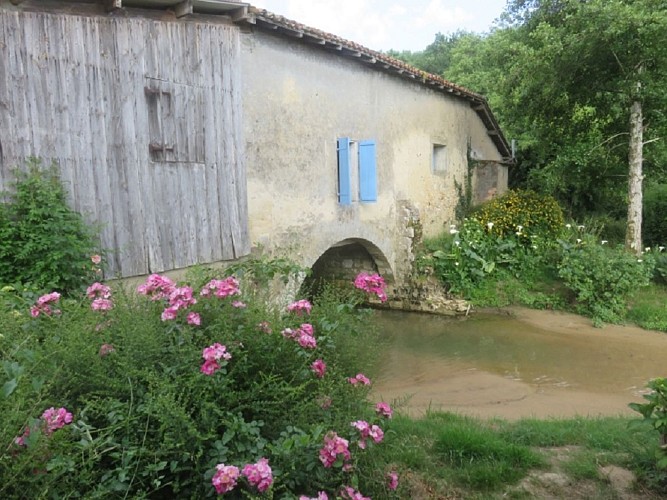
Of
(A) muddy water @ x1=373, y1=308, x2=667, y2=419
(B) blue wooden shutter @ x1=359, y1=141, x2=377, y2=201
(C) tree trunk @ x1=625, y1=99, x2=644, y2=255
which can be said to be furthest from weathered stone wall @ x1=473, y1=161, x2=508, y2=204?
(B) blue wooden shutter @ x1=359, y1=141, x2=377, y2=201

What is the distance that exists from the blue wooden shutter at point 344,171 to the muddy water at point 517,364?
243 cm

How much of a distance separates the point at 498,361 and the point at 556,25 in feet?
25.4

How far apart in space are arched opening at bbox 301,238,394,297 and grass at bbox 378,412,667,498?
714 centimetres

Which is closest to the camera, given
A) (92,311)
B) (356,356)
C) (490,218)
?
(92,311)

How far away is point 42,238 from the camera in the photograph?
4723 mm

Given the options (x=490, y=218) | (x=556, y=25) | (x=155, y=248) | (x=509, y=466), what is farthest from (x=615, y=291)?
(x=155, y=248)

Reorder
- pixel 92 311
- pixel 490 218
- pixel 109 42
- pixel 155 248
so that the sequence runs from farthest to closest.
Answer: pixel 490 218, pixel 155 248, pixel 109 42, pixel 92 311

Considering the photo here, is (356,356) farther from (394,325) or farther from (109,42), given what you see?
(394,325)

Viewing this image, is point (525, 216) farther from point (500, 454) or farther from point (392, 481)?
point (392, 481)

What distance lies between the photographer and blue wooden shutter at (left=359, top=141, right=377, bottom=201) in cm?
991

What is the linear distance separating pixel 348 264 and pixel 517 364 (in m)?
5.02

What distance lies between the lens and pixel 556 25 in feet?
38.0

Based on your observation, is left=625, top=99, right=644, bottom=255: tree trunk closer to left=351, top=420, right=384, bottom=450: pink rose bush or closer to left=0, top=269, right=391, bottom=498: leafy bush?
left=0, top=269, right=391, bottom=498: leafy bush

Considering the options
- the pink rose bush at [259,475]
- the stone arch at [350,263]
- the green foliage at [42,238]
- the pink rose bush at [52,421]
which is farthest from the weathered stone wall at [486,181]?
the pink rose bush at [52,421]
